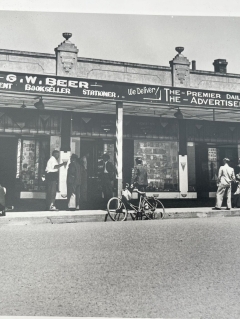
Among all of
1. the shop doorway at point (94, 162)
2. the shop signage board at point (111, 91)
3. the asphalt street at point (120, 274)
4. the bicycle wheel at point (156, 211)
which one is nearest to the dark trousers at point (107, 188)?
the shop doorway at point (94, 162)

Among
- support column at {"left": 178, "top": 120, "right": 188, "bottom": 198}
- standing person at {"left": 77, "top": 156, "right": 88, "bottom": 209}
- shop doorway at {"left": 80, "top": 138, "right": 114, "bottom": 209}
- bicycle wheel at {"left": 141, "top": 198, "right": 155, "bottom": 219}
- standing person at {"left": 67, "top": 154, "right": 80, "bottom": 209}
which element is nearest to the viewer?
bicycle wheel at {"left": 141, "top": 198, "right": 155, "bottom": 219}

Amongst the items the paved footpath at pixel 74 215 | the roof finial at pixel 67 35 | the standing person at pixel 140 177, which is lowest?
the paved footpath at pixel 74 215

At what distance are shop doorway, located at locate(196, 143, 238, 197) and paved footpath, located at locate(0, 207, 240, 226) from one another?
3.64ft

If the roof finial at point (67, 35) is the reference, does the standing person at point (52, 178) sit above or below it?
below

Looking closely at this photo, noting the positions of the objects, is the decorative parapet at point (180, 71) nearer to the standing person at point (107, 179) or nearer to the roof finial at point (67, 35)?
the standing person at point (107, 179)

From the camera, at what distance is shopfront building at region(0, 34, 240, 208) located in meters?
11.0

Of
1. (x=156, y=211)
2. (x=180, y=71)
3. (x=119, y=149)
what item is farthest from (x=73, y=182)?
(x=180, y=71)

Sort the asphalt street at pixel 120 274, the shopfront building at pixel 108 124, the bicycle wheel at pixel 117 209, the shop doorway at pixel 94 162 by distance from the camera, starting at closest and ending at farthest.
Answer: the asphalt street at pixel 120 274
the bicycle wheel at pixel 117 209
the shopfront building at pixel 108 124
the shop doorway at pixel 94 162

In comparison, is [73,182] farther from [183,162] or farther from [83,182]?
[183,162]

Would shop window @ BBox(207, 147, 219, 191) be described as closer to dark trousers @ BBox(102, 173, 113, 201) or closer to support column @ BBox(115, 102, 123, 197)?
support column @ BBox(115, 102, 123, 197)

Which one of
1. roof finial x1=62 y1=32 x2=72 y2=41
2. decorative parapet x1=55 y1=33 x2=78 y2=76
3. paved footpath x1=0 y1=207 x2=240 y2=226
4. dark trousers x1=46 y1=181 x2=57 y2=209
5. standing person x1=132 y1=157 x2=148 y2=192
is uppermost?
decorative parapet x1=55 y1=33 x2=78 y2=76

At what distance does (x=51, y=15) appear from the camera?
6.27m

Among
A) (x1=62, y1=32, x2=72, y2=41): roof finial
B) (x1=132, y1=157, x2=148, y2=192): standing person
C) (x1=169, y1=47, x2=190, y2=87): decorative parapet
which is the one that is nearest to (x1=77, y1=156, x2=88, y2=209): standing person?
(x1=132, y1=157, x2=148, y2=192): standing person

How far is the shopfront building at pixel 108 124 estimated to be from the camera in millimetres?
10953
